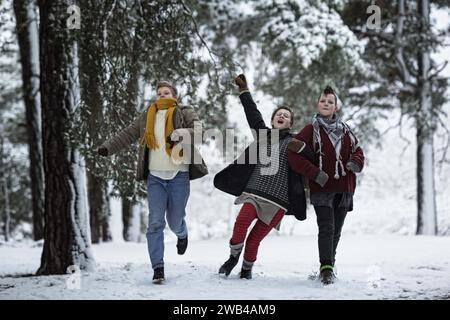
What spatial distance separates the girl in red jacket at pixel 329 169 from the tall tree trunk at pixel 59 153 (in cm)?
278

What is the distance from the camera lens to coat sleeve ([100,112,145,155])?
5102mm

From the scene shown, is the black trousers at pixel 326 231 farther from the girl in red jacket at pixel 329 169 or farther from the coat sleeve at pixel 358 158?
the coat sleeve at pixel 358 158

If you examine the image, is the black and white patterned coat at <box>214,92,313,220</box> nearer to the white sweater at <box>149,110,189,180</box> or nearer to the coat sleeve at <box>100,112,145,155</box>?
the white sweater at <box>149,110,189,180</box>

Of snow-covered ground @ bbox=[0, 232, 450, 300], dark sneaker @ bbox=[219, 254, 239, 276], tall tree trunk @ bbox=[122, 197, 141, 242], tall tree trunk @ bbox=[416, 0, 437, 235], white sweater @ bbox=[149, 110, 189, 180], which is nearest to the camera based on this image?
snow-covered ground @ bbox=[0, 232, 450, 300]

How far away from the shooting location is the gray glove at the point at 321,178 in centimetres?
488

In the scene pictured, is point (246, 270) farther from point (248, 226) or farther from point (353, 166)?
point (353, 166)

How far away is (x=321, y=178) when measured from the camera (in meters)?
4.88

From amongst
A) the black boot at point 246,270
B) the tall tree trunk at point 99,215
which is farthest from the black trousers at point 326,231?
the tall tree trunk at point 99,215

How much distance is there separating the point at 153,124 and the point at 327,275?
6.73ft

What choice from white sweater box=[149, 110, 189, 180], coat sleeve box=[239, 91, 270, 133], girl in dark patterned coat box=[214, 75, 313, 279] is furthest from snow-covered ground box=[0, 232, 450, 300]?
coat sleeve box=[239, 91, 270, 133]

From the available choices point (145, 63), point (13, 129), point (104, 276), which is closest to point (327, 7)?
point (145, 63)

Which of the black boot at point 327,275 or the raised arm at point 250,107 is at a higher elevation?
the raised arm at point 250,107
